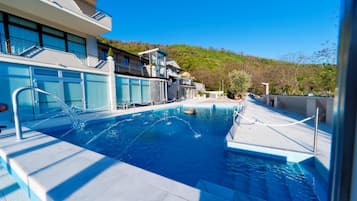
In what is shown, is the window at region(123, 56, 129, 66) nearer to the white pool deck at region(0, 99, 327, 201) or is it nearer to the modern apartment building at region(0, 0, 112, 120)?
the modern apartment building at region(0, 0, 112, 120)

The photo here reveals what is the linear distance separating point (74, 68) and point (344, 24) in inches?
499

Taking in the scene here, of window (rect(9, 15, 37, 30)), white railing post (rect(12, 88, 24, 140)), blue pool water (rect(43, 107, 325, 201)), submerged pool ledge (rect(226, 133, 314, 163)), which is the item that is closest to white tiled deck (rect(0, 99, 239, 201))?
white railing post (rect(12, 88, 24, 140))

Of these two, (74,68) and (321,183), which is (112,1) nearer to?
(74,68)

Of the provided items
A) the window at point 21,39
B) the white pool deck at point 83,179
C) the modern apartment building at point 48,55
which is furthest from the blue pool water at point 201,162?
the window at point 21,39

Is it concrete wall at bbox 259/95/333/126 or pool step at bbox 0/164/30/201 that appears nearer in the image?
pool step at bbox 0/164/30/201

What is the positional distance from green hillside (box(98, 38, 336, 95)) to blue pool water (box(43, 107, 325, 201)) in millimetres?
2300

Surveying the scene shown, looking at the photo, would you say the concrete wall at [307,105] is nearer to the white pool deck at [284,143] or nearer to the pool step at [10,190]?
the white pool deck at [284,143]

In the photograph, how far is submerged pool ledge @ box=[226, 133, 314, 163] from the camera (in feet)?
14.1

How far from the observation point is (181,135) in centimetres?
767

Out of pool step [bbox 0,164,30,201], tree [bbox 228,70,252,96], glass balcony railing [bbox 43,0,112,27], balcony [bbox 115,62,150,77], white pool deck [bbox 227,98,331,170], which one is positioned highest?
glass balcony railing [bbox 43,0,112,27]

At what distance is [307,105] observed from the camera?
9406 mm

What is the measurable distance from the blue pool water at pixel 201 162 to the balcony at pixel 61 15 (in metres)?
7.25

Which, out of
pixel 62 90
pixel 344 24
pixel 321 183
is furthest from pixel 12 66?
pixel 321 183

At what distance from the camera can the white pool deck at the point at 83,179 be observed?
1.96 meters
